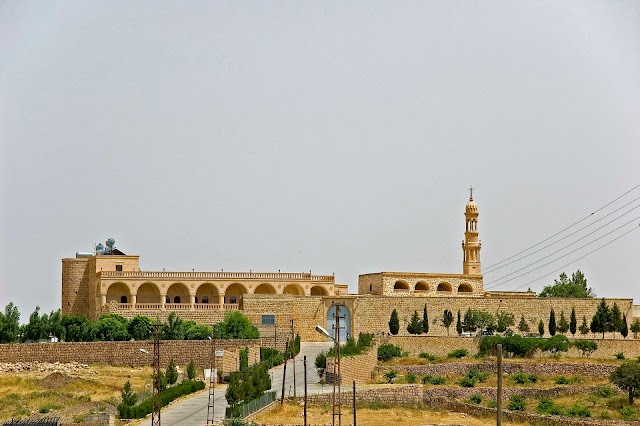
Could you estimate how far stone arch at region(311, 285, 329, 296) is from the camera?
68375 mm

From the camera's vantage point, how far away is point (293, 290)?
68500mm

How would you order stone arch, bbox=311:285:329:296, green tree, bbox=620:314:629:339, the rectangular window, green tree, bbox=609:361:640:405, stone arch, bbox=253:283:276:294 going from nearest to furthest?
green tree, bbox=609:361:640:405 < the rectangular window < green tree, bbox=620:314:629:339 < stone arch, bbox=253:283:276:294 < stone arch, bbox=311:285:329:296

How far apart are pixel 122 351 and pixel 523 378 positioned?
Result: 17.4 m

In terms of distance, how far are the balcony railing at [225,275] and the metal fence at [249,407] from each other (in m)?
22.7

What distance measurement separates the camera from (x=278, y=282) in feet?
223

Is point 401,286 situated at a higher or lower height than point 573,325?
higher

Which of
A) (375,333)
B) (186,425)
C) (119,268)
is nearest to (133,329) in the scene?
(119,268)

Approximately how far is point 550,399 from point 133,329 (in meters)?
20.7

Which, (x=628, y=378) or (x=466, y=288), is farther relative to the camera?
(x=466, y=288)

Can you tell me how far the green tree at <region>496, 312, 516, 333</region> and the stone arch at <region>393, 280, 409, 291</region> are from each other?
5142 mm

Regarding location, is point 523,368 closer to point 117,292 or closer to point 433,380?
point 433,380

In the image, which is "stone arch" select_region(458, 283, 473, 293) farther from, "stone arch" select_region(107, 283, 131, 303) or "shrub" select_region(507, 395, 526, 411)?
"shrub" select_region(507, 395, 526, 411)

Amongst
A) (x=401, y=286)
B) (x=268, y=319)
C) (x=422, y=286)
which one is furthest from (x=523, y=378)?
(x=422, y=286)

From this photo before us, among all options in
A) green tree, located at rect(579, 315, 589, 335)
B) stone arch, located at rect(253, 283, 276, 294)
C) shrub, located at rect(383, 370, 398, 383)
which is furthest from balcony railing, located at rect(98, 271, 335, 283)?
shrub, located at rect(383, 370, 398, 383)
